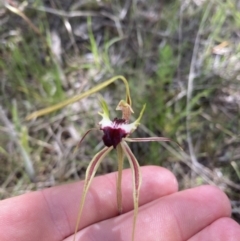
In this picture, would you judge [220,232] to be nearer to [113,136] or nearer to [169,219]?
[169,219]

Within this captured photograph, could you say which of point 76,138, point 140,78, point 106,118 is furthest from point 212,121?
point 106,118

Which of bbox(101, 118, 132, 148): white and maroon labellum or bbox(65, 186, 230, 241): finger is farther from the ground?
bbox(101, 118, 132, 148): white and maroon labellum

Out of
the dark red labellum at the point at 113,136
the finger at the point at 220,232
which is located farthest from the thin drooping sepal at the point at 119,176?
the finger at the point at 220,232

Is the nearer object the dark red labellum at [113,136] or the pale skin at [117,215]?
the dark red labellum at [113,136]

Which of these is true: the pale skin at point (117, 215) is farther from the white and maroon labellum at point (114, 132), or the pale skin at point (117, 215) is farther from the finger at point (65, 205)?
the white and maroon labellum at point (114, 132)

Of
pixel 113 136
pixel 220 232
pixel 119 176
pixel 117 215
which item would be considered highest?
pixel 113 136

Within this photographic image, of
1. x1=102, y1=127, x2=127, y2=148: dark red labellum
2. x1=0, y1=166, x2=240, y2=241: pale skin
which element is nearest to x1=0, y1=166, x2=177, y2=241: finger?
x1=0, y1=166, x2=240, y2=241: pale skin

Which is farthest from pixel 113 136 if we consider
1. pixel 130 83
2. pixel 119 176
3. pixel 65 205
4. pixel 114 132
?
pixel 130 83

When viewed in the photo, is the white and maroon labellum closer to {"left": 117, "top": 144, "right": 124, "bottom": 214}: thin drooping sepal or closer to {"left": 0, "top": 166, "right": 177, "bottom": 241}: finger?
{"left": 117, "top": 144, "right": 124, "bottom": 214}: thin drooping sepal
